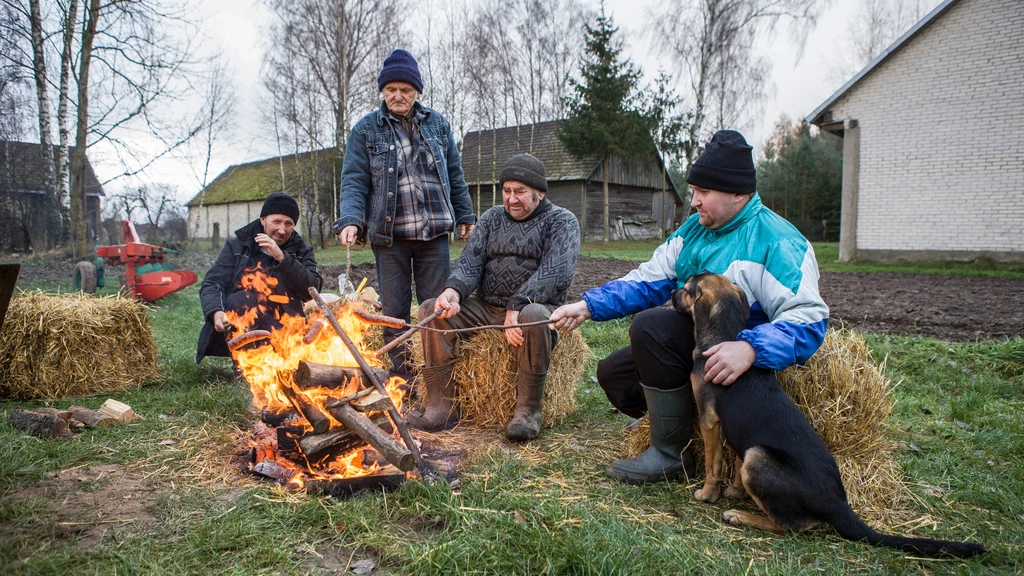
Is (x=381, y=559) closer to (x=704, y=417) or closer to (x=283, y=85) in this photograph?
(x=704, y=417)

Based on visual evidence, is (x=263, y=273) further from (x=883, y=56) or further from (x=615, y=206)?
(x=615, y=206)

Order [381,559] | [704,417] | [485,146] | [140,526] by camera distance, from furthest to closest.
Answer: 1. [485,146]
2. [704,417]
3. [140,526]
4. [381,559]

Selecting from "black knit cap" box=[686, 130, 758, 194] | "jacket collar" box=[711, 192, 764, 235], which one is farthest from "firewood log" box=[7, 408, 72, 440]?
"jacket collar" box=[711, 192, 764, 235]

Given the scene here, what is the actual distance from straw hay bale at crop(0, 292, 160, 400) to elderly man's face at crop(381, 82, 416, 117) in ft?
8.94

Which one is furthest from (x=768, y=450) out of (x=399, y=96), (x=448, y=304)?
(x=399, y=96)

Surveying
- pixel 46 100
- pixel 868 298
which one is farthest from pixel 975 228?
pixel 46 100

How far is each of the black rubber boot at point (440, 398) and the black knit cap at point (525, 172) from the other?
134cm

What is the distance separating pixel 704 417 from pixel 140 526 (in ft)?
7.97

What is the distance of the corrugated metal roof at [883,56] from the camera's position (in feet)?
Answer: 46.0

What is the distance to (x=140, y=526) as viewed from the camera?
243cm

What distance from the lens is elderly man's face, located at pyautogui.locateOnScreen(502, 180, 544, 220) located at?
13.1 feet

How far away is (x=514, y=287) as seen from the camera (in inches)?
161

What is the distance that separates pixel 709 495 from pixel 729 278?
104 centimetres

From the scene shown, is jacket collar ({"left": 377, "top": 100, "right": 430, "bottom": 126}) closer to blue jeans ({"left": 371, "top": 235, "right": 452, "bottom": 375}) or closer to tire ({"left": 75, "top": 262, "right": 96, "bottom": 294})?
blue jeans ({"left": 371, "top": 235, "right": 452, "bottom": 375})
